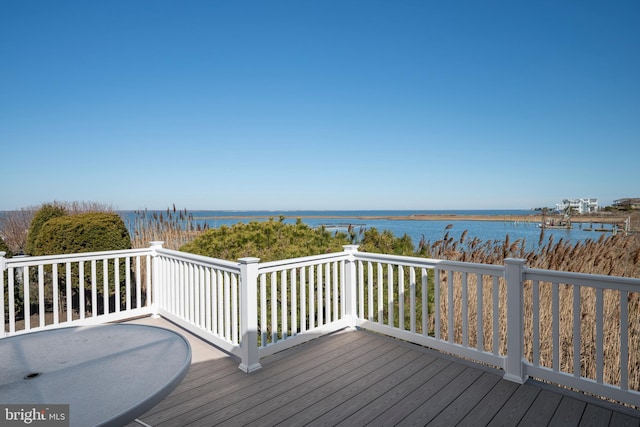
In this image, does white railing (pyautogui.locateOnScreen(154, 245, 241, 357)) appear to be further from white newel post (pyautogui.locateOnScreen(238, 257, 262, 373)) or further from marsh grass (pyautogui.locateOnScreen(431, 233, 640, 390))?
marsh grass (pyautogui.locateOnScreen(431, 233, 640, 390))

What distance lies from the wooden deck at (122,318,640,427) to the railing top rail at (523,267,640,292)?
81 cm

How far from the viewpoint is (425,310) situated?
3.33m

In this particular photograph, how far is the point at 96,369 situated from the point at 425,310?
274 centimetres

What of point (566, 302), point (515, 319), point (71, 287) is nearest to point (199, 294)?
point (71, 287)

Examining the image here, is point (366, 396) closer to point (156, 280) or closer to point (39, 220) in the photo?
point (156, 280)

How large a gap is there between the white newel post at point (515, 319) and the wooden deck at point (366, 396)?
104mm

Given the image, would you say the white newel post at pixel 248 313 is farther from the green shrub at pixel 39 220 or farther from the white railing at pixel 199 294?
the green shrub at pixel 39 220

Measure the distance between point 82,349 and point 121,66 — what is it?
294 inches

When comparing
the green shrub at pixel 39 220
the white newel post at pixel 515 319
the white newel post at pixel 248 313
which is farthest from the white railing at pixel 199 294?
the green shrub at pixel 39 220

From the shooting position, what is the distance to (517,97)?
9.35m

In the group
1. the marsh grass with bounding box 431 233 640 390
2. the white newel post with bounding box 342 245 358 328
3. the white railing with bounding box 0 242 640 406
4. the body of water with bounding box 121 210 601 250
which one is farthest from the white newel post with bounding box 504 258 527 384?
the body of water with bounding box 121 210 601 250

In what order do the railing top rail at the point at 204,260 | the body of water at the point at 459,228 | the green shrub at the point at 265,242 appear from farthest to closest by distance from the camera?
the body of water at the point at 459,228, the green shrub at the point at 265,242, the railing top rail at the point at 204,260

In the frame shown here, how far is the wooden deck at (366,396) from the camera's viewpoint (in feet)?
7.29

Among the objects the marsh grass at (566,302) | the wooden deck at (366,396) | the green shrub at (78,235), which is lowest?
the wooden deck at (366,396)
